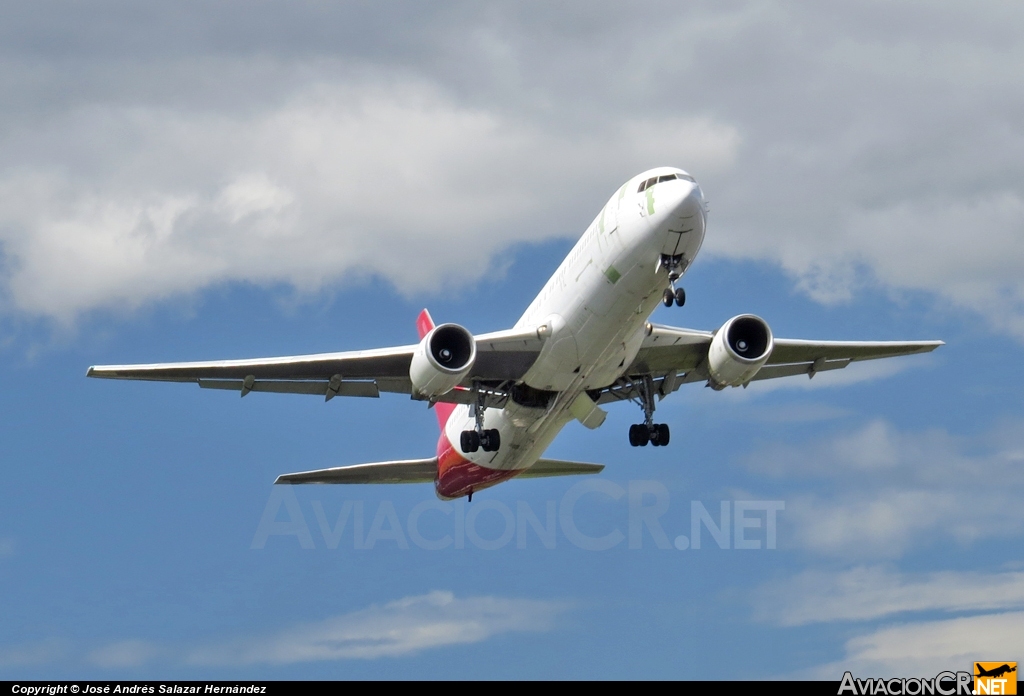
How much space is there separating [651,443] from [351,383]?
861 cm

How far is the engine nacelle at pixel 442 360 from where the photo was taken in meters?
34.0

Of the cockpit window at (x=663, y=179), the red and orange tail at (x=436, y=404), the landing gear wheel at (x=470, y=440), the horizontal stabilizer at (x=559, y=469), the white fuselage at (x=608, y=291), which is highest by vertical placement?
the red and orange tail at (x=436, y=404)

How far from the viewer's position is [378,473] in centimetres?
4350

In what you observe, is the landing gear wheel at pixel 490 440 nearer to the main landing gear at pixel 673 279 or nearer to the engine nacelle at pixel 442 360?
the engine nacelle at pixel 442 360

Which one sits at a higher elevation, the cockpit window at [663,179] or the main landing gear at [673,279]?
the cockpit window at [663,179]

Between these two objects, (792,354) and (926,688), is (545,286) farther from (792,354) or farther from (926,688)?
(926,688)

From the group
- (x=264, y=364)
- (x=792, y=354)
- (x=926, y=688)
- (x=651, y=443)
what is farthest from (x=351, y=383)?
(x=926, y=688)

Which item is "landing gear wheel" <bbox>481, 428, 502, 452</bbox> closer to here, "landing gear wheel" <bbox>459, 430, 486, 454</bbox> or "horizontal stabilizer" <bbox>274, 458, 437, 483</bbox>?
"landing gear wheel" <bbox>459, 430, 486, 454</bbox>

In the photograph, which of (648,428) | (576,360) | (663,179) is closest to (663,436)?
(648,428)

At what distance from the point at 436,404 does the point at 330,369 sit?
7.96 metres

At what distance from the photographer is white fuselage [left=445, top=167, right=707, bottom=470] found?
1241 inches

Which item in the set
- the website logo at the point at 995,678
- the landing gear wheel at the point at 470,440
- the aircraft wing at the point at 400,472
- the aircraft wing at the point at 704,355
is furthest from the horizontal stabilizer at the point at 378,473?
the website logo at the point at 995,678

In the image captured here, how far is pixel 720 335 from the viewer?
36375mm

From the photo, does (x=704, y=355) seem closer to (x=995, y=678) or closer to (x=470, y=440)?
(x=470, y=440)
